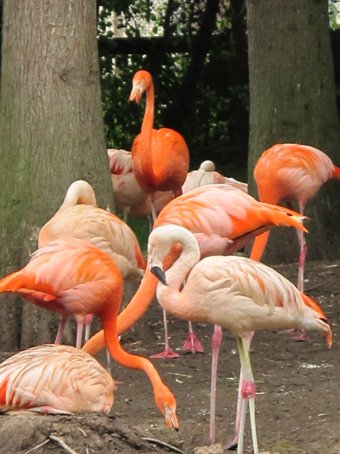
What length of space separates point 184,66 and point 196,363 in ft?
28.3

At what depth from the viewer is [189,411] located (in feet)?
Answer: 19.2

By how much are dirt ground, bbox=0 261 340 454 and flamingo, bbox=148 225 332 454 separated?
41 cm

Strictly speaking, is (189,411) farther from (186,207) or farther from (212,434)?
(186,207)

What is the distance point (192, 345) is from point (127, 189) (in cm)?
260

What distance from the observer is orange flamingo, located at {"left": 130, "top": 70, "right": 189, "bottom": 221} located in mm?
8258

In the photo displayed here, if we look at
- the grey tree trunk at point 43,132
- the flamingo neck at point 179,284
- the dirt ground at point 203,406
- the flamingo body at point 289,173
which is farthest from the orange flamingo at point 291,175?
the flamingo neck at point 179,284

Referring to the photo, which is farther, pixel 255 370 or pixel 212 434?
pixel 255 370

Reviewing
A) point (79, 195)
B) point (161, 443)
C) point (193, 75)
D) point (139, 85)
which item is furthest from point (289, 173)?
point (193, 75)

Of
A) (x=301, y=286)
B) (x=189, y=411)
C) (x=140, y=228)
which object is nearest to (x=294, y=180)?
(x=301, y=286)

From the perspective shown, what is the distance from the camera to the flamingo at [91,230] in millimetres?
6344

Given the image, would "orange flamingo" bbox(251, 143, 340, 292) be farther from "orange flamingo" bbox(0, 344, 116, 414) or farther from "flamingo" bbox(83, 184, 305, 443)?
"orange flamingo" bbox(0, 344, 116, 414)

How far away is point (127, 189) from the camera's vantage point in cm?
940

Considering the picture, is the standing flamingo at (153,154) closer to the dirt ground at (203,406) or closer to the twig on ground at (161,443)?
the dirt ground at (203,406)

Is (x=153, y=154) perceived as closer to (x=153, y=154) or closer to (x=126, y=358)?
→ (x=153, y=154)
